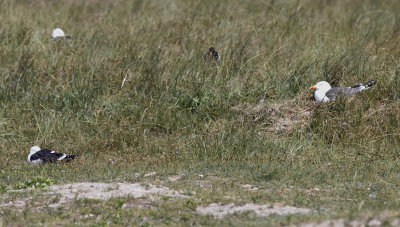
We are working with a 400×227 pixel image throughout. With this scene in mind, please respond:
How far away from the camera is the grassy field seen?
6.36 metres

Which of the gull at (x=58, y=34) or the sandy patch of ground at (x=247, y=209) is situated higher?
the gull at (x=58, y=34)

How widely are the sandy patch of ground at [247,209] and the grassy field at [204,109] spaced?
0.39 ft

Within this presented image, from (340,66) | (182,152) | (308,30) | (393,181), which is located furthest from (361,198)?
(308,30)

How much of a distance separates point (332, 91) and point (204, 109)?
207 cm

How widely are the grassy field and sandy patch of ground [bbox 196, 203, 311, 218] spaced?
0.39 feet

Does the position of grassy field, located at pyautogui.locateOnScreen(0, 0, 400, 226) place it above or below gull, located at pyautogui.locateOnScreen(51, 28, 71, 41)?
below

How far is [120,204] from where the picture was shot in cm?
588

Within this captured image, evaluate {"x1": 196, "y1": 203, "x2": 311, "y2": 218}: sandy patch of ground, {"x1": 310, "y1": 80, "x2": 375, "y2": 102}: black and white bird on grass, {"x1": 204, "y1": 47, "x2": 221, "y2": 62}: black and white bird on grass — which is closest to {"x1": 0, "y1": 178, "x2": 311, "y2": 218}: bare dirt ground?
{"x1": 196, "y1": 203, "x2": 311, "y2": 218}: sandy patch of ground

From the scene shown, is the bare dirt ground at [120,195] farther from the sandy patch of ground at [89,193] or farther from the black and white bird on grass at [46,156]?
the black and white bird on grass at [46,156]

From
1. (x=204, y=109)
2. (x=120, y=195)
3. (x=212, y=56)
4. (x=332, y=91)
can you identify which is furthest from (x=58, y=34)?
(x=120, y=195)

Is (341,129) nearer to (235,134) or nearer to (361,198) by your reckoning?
(235,134)

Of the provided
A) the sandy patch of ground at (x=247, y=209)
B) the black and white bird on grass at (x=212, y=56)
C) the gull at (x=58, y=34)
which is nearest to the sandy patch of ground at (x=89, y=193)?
the sandy patch of ground at (x=247, y=209)

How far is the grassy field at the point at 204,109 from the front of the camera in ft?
20.9

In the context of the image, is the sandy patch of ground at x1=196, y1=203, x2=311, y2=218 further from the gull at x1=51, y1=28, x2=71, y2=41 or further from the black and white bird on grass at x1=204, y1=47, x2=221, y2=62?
the gull at x1=51, y1=28, x2=71, y2=41
